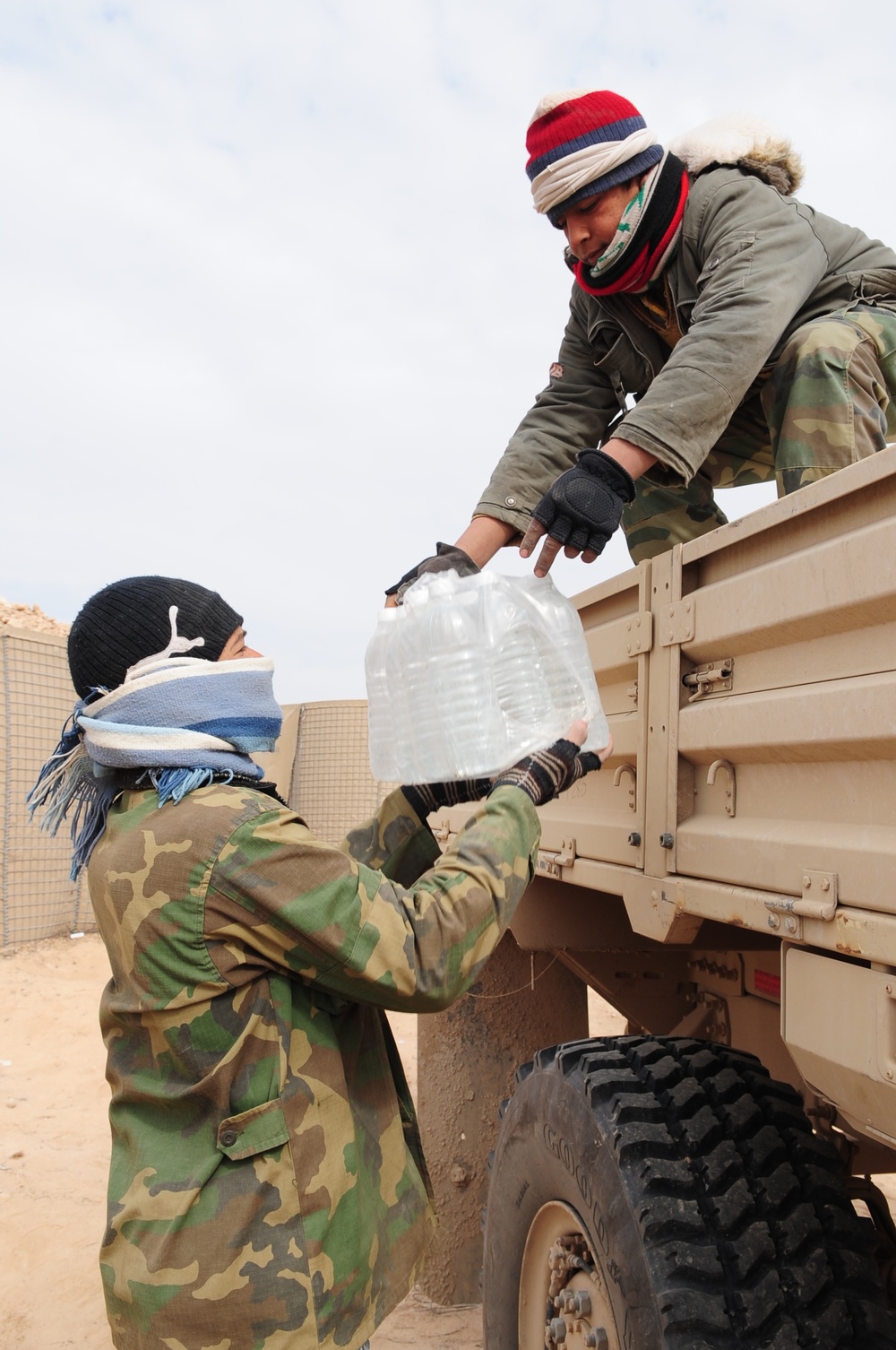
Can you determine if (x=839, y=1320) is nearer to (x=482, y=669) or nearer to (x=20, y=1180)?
(x=482, y=669)

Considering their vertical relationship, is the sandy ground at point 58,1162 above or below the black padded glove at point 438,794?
below

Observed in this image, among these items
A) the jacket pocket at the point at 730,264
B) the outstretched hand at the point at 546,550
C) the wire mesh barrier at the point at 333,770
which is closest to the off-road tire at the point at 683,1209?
the outstretched hand at the point at 546,550

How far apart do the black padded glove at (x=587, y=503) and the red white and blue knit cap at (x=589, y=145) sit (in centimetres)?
80

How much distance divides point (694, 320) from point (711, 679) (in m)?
0.98

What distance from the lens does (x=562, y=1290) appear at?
2.15m

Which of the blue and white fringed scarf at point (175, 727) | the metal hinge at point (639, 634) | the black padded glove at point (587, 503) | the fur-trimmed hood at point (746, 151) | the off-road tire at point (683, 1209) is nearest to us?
the off-road tire at point (683, 1209)

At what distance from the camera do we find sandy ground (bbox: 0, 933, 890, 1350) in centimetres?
393

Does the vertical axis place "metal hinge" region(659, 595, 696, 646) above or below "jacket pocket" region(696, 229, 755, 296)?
below

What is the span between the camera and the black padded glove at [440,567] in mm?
2637

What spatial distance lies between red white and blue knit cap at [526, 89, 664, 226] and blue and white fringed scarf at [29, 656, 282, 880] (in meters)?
1.49

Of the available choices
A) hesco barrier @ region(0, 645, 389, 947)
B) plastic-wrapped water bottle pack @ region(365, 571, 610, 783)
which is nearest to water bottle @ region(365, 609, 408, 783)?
plastic-wrapped water bottle pack @ region(365, 571, 610, 783)

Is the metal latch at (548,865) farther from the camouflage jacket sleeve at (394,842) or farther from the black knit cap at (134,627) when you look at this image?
the black knit cap at (134,627)

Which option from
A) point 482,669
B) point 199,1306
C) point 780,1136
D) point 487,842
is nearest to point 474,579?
point 482,669

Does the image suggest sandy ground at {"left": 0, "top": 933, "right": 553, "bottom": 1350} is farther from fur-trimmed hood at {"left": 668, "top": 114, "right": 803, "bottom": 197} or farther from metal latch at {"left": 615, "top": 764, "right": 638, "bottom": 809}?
fur-trimmed hood at {"left": 668, "top": 114, "right": 803, "bottom": 197}
